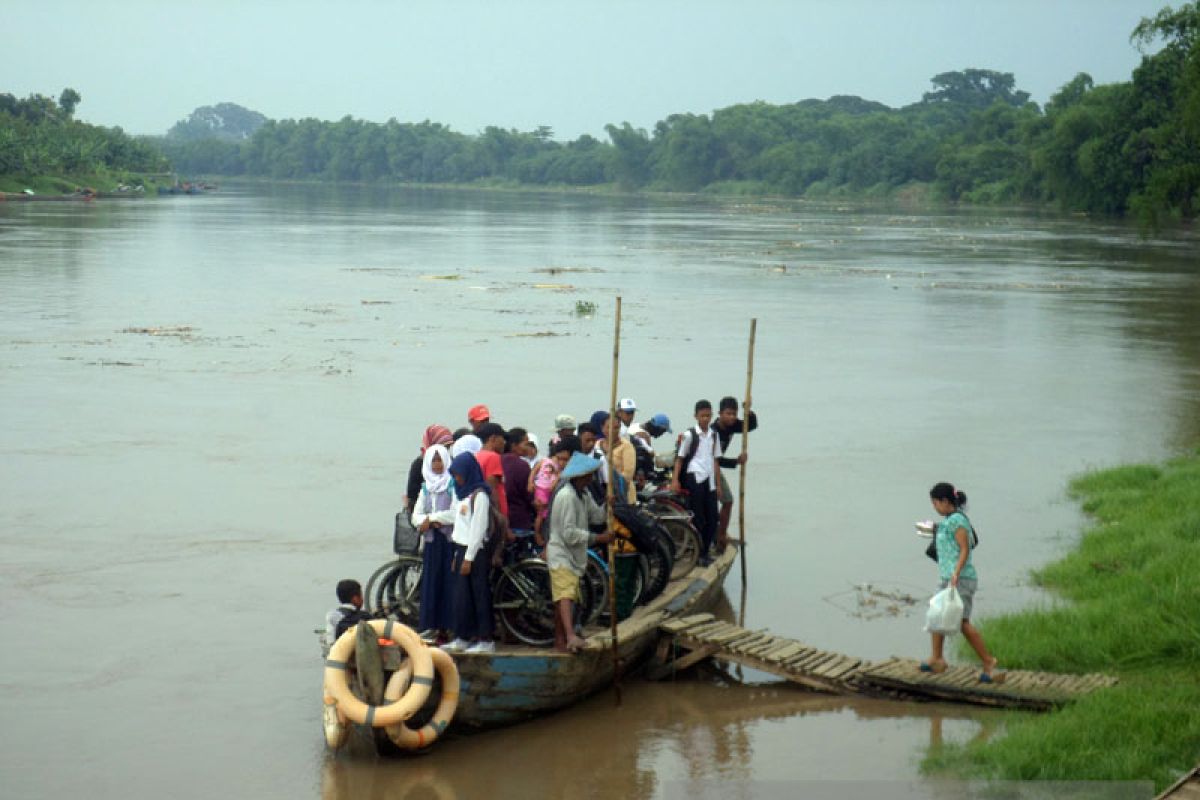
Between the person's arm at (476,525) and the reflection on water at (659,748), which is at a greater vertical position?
the person's arm at (476,525)

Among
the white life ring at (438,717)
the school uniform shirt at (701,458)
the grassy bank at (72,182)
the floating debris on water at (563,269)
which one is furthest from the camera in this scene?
the grassy bank at (72,182)

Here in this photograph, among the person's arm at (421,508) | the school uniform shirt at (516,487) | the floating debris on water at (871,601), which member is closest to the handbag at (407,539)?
the person's arm at (421,508)

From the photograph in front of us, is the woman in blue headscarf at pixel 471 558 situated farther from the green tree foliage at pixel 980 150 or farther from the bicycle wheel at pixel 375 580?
the green tree foliage at pixel 980 150

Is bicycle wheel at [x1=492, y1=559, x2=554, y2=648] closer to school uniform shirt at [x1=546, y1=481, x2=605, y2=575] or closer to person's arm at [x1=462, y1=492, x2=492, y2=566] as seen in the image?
school uniform shirt at [x1=546, y1=481, x2=605, y2=575]

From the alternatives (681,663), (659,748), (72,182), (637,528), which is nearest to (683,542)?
(637,528)

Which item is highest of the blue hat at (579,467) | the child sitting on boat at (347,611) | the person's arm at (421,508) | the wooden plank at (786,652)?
the blue hat at (579,467)

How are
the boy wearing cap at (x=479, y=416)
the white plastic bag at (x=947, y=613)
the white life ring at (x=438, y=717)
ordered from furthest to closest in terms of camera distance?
1. the boy wearing cap at (x=479, y=416)
2. the white plastic bag at (x=947, y=613)
3. the white life ring at (x=438, y=717)

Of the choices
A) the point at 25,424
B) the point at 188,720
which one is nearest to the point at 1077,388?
Result: the point at 25,424

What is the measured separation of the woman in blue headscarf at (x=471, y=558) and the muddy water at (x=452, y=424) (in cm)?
66

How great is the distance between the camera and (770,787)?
850 cm

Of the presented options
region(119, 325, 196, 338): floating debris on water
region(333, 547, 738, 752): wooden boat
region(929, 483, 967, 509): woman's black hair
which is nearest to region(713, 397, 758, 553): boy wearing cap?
region(333, 547, 738, 752): wooden boat

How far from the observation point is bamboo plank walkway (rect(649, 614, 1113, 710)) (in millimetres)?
9203

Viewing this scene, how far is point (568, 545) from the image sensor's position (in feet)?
30.3

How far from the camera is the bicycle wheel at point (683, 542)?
11.5m
